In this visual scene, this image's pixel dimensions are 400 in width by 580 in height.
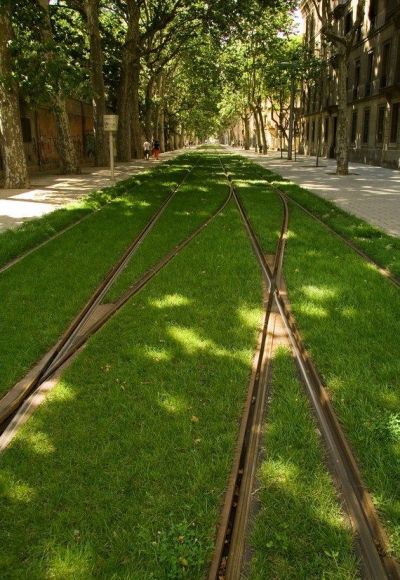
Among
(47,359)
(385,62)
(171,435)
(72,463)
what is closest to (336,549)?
(171,435)

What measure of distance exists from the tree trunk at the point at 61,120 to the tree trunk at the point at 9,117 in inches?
54.0

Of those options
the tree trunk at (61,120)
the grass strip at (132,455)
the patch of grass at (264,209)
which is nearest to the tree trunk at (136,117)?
the tree trunk at (61,120)

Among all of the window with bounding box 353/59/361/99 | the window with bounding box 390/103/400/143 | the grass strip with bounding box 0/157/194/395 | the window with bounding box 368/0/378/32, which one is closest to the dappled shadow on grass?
the grass strip with bounding box 0/157/194/395

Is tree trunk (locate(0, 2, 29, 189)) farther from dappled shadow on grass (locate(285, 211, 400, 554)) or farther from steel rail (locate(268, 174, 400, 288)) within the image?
dappled shadow on grass (locate(285, 211, 400, 554))

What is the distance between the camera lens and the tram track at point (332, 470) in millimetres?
2230

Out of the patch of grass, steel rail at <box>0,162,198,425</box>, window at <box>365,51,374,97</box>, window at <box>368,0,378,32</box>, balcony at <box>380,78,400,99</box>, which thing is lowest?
steel rail at <box>0,162,198,425</box>

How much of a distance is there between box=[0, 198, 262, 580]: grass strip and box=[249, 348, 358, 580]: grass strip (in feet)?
0.83

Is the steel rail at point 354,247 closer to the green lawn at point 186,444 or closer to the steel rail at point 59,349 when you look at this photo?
the green lawn at point 186,444

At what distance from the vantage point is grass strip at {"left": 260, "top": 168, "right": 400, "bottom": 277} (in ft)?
24.0

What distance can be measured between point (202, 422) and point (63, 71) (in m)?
15.0

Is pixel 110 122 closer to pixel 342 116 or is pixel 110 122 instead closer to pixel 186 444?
pixel 342 116

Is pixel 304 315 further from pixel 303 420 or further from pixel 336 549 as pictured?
pixel 336 549

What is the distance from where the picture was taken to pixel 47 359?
4.16 metres

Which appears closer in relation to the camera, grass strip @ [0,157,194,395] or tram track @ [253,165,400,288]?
grass strip @ [0,157,194,395]
